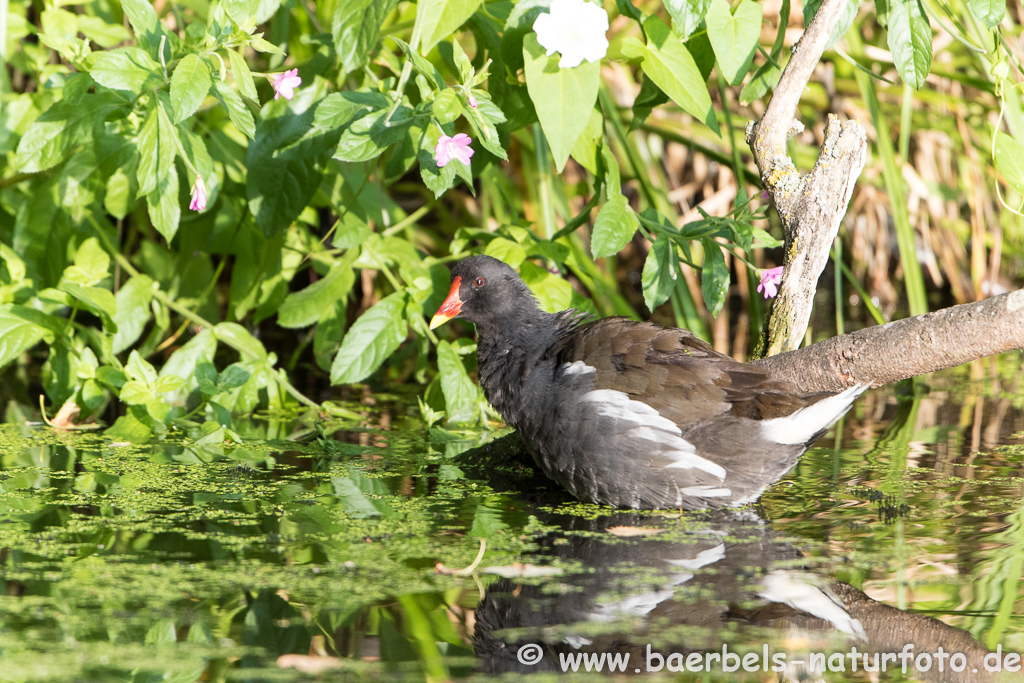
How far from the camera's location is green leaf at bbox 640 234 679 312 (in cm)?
300

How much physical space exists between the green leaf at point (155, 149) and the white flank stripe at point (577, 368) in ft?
4.01

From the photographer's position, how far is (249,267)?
411 cm

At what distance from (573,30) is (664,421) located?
1.04 meters

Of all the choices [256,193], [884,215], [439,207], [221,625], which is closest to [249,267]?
[256,193]

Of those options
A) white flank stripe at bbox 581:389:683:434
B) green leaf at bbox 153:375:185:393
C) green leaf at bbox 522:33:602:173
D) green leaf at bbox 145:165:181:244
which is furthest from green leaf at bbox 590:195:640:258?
green leaf at bbox 153:375:185:393

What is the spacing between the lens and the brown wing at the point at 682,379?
106 inches

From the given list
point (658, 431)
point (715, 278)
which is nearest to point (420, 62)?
point (715, 278)

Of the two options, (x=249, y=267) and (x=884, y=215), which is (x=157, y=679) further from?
(x=884, y=215)

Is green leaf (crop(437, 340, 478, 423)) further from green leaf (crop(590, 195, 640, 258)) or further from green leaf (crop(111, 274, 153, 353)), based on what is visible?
green leaf (crop(111, 274, 153, 353))

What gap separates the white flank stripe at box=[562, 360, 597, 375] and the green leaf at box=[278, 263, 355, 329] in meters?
1.20

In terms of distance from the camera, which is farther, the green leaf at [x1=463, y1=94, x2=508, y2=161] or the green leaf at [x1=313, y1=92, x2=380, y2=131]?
the green leaf at [x1=313, y1=92, x2=380, y2=131]

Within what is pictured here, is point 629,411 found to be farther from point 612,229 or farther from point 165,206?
point 165,206

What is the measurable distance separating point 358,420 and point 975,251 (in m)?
3.59

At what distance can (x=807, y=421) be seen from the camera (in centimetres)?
266
